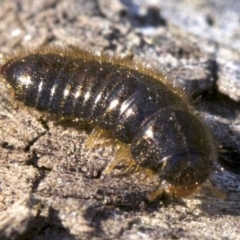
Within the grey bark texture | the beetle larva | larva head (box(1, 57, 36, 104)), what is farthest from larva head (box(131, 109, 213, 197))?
larva head (box(1, 57, 36, 104))

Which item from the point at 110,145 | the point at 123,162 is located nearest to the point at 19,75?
the point at 110,145

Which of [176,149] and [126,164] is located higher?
[176,149]

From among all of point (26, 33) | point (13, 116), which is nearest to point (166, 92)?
point (13, 116)

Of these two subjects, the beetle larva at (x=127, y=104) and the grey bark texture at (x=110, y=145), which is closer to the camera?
the grey bark texture at (x=110, y=145)

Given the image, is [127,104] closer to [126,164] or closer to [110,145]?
[110,145]

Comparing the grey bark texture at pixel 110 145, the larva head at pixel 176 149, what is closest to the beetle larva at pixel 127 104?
the larva head at pixel 176 149

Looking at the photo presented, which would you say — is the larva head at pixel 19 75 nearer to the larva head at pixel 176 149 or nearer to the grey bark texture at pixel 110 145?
the grey bark texture at pixel 110 145
